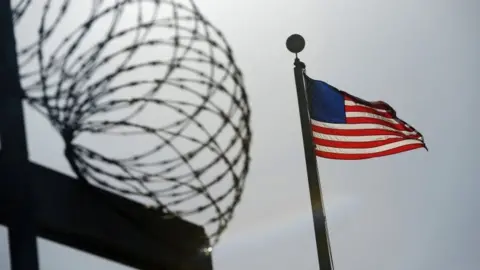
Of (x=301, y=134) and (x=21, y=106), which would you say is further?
(x=301, y=134)

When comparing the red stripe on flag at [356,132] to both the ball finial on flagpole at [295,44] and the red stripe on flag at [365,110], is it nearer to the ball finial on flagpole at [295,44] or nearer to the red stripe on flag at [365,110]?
the red stripe on flag at [365,110]

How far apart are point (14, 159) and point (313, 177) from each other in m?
1.28

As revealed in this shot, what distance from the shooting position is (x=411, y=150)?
3.40 metres

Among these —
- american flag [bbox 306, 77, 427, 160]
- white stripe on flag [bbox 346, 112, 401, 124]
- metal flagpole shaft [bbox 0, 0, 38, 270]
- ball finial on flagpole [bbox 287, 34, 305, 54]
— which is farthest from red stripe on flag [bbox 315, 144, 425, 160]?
metal flagpole shaft [bbox 0, 0, 38, 270]

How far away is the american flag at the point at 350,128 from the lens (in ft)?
10.2

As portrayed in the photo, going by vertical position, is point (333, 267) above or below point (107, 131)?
below

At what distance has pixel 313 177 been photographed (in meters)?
3.02

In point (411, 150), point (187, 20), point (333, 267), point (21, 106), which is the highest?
point (187, 20)

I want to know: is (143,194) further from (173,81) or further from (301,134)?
(301,134)

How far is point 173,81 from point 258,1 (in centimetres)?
55

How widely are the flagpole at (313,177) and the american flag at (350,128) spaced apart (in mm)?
52

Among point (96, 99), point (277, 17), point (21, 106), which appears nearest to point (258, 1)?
point (277, 17)

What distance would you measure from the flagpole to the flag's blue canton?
50 millimetres

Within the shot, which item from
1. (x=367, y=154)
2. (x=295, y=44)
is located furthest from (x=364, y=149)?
(x=295, y=44)
